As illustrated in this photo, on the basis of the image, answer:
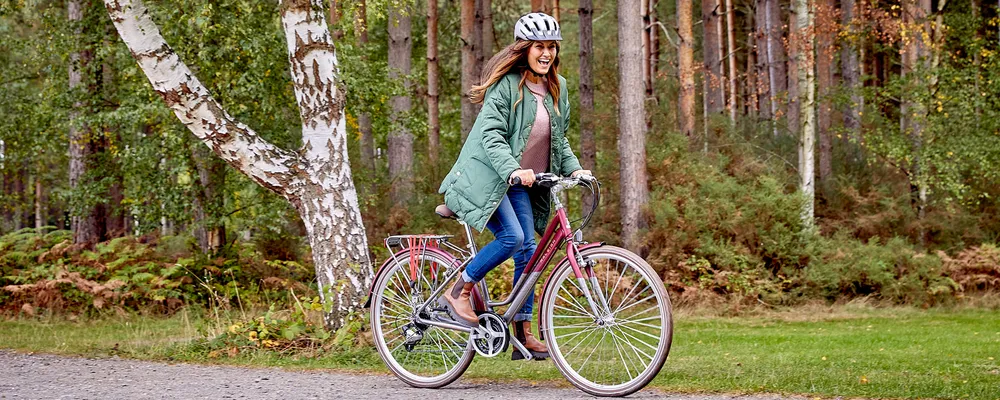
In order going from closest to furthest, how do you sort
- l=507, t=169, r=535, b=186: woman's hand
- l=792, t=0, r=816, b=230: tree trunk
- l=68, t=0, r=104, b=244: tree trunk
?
l=507, t=169, r=535, b=186: woman's hand, l=68, t=0, r=104, b=244: tree trunk, l=792, t=0, r=816, b=230: tree trunk

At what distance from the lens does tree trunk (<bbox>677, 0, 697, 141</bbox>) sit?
1942 centimetres

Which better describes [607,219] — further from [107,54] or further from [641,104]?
[107,54]

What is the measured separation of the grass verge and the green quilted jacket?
1.31 meters

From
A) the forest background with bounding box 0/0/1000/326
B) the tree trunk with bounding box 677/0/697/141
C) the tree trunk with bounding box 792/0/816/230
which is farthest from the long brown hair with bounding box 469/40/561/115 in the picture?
the tree trunk with bounding box 677/0/697/141

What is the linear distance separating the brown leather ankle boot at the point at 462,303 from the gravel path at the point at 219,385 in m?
0.42

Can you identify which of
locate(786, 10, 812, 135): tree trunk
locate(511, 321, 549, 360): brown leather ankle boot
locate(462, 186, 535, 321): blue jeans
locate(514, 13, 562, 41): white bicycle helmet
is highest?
locate(786, 10, 812, 135): tree trunk

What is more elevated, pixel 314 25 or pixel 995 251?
pixel 314 25

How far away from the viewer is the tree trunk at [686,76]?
1942cm

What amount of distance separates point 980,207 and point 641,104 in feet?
21.0

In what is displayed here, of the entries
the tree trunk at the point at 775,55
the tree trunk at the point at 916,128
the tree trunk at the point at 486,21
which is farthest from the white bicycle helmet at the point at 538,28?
the tree trunk at the point at 486,21

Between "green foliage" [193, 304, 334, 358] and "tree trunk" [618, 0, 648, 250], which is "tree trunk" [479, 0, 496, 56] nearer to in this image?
"tree trunk" [618, 0, 648, 250]

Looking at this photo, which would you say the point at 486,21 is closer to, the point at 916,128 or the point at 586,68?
the point at 586,68

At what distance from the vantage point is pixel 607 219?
57.9ft

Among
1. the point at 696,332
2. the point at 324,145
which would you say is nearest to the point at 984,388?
the point at 324,145
